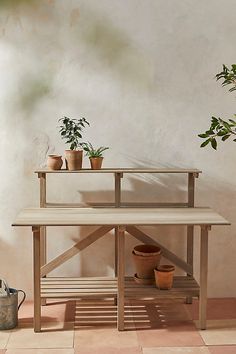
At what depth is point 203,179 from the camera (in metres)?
4.39

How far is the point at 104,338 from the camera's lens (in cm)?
364

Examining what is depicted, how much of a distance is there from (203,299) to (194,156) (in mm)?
1146

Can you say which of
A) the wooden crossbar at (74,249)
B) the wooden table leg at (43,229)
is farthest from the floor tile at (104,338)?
the wooden table leg at (43,229)

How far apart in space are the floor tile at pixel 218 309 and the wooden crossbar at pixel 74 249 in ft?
2.86

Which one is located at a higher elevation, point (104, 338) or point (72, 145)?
point (72, 145)

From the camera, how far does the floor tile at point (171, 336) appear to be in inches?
140

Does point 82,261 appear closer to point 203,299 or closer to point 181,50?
point 203,299

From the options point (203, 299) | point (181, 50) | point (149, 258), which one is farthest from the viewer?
point (181, 50)

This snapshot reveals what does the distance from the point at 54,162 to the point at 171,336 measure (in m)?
1.46

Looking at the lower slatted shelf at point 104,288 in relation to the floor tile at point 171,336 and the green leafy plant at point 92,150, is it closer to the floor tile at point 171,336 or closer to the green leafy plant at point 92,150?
the floor tile at point 171,336

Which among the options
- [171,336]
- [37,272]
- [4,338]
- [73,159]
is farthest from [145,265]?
[4,338]

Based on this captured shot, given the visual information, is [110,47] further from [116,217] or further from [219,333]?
[219,333]

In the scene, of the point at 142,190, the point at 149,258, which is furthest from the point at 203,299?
the point at 142,190

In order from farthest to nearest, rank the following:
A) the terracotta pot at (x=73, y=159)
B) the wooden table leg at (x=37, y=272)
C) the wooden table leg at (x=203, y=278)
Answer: the terracotta pot at (x=73, y=159) < the wooden table leg at (x=203, y=278) < the wooden table leg at (x=37, y=272)
